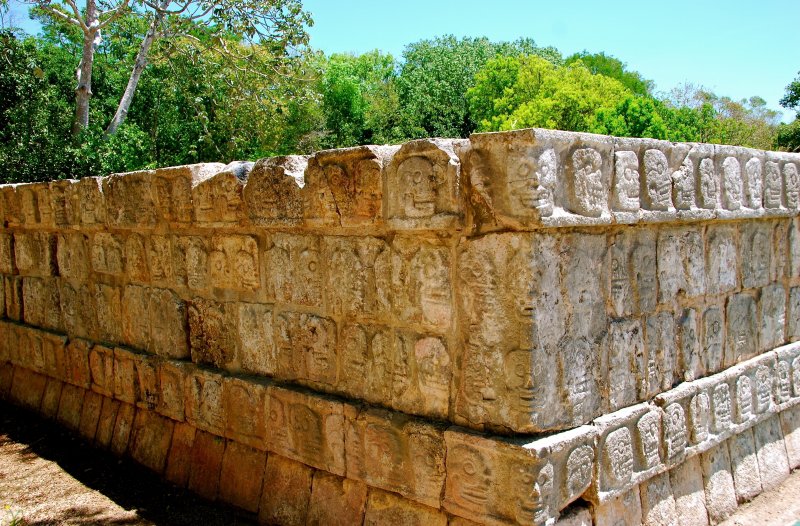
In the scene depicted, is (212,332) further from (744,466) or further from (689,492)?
(744,466)

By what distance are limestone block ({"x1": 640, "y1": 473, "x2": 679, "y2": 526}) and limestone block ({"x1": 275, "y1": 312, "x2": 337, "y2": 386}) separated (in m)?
1.37

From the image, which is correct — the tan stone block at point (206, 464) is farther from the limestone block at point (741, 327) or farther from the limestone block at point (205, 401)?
the limestone block at point (741, 327)

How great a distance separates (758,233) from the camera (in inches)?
136

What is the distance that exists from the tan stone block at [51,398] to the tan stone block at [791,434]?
15.3 feet

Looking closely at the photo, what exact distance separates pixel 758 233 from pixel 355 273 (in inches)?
83.3

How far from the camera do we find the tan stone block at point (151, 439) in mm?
3895

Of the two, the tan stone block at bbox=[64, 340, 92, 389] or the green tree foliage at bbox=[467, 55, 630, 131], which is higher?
the green tree foliage at bbox=[467, 55, 630, 131]

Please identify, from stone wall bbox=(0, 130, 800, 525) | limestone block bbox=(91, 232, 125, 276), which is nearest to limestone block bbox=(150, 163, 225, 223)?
stone wall bbox=(0, 130, 800, 525)

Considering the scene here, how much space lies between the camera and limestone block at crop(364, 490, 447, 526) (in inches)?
100

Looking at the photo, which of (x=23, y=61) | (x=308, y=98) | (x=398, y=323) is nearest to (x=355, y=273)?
(x=398, y=323)

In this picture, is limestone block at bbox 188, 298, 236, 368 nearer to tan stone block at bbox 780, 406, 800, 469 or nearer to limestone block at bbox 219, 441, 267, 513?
limestone block at bbox 219, 441, 267, 513

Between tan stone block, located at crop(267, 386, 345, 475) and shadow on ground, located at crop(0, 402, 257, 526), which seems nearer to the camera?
tan stone block, located at crop(267, 386, 345, 475)

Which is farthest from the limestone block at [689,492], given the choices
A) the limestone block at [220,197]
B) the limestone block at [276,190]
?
the limestone block at [220,197]

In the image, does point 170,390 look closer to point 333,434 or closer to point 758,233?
point 333,434
